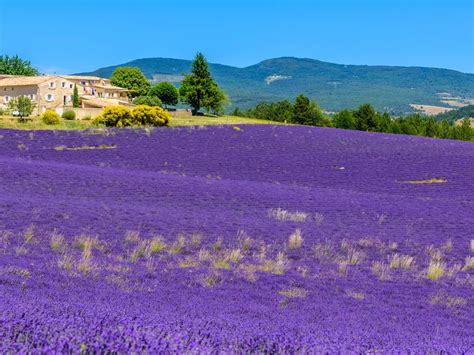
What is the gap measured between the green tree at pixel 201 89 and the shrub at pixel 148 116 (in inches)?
Result: 892

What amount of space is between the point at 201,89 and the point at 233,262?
68.1 m

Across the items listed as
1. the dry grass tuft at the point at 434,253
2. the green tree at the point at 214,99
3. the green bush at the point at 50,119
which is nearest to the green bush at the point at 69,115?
the green bush at the point at 50,119

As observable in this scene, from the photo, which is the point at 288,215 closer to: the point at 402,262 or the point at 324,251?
the point at 324,251


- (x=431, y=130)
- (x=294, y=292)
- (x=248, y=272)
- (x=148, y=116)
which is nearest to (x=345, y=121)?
(x=431, y=130)

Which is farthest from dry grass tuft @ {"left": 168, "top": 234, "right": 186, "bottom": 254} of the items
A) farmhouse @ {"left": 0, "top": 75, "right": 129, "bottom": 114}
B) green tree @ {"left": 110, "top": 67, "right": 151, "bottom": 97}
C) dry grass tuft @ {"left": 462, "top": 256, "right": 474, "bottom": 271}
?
green tree @ {"left": 110, "top": 67, "right": 151, "bottom": 97}

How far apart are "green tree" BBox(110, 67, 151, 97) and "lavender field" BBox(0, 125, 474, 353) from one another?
267 feet

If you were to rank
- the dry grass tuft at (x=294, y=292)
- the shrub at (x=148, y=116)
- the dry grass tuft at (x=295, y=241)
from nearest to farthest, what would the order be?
1. the dry grass tuft at (x=294, y=292)
2. the dry grass tuft at (x=295, y=241)
3. the shrub at (x=148, y=116)

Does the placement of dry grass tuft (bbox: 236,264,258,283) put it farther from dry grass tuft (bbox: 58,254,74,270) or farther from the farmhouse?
the farmhouse

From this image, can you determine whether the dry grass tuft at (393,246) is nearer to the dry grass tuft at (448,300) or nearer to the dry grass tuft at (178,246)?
the dry grass tuft at (448,300)

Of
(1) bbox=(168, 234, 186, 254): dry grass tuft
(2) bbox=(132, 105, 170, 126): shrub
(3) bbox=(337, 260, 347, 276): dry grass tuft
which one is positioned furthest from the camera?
(2) bbox=(132, 105, 170, 126): shrub

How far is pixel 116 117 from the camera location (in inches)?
2149

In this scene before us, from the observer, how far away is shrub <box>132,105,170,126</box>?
181ft

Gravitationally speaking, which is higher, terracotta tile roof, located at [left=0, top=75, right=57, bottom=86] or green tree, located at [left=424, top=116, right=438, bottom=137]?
terracotta tile roof, located at [left=0, top=75, right=57, bottom=86]

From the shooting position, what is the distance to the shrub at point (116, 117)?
54.5m
